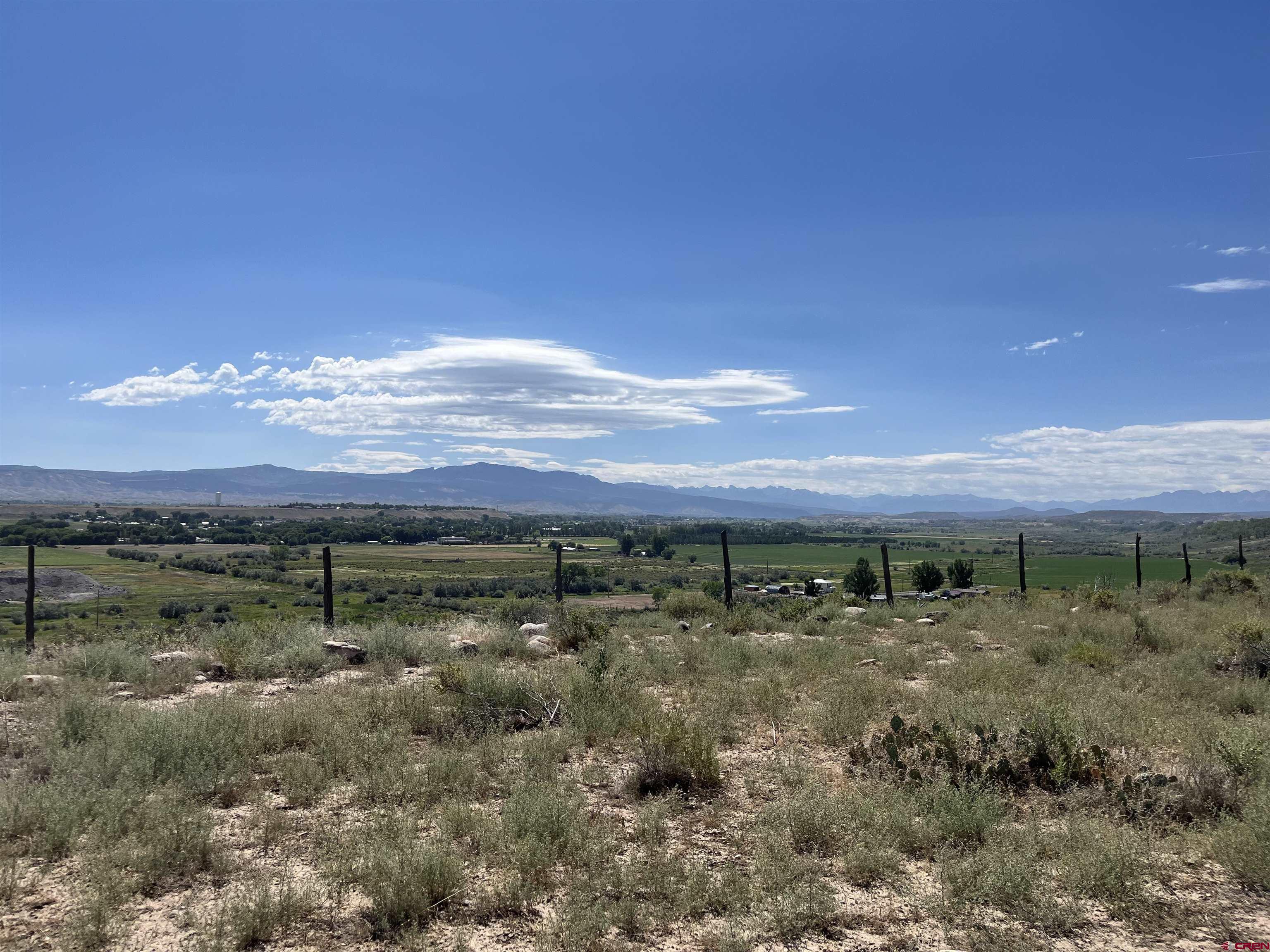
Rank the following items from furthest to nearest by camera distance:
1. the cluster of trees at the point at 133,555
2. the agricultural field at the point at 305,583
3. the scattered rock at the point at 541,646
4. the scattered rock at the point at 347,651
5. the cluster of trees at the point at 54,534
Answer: the cluster of trees at the point at 133,555, the cluster of trees at the point at 54,534, the agricultural field at the point at 305,583, the scattered rock at the point at 541,646, the scattered rock at the point at 347,651

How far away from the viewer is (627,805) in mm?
7125

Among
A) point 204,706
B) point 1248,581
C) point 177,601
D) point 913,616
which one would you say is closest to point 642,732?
point 204,706

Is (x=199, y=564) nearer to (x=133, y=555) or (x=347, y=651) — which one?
(x=133, y=555)

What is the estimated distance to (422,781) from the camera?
7230 millimetres

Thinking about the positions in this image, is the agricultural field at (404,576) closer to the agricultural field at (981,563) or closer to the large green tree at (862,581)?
the agricultural field at (981,563)

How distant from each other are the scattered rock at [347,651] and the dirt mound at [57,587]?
90.6 feet

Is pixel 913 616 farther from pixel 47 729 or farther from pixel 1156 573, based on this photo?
pixel 1156 573

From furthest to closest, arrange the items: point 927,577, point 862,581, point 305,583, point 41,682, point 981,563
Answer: point 981,563 < point 305,583 < point 927,577 < point 862,581 < point 41,682

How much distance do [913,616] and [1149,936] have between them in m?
18.0

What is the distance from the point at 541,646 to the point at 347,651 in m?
3.94

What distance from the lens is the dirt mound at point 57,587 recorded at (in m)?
33.4

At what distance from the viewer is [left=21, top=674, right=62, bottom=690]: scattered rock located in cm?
1064

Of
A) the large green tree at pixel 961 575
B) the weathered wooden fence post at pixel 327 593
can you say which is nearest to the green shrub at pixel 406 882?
the weathered wooden fence post at pixel 327 593

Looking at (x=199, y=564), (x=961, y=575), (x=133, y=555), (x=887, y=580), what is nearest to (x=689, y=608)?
(x=887, y=580)
